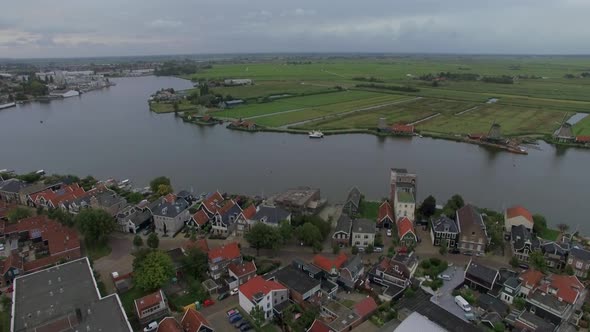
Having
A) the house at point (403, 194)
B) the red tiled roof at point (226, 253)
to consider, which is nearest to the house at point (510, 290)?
the house at point (403, 194)

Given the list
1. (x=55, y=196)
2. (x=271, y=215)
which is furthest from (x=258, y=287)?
(x=55, y=196)

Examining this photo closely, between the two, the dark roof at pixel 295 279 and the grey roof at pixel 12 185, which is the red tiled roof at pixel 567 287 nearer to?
the dark roof at pixel 295 279

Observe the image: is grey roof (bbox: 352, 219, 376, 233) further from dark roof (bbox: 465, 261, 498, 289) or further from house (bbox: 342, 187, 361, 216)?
dark roof (bbox: 465, 261, 498, 289)

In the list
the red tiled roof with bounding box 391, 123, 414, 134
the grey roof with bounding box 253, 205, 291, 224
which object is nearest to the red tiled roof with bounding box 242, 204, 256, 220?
the grey roof with bounding box 253, 205, 291, 224

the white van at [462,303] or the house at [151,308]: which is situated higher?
the house at [151,308]

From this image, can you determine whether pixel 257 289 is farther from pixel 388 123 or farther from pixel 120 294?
pixel 388 123

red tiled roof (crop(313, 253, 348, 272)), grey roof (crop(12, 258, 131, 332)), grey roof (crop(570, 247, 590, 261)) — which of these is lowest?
red tiled roof (crop(313, 253, 348, 272))

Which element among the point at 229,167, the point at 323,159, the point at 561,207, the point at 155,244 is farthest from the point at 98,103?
the point at 561,207

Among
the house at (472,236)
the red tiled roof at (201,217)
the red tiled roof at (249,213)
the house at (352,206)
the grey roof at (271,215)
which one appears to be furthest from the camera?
the house at (352,206)
